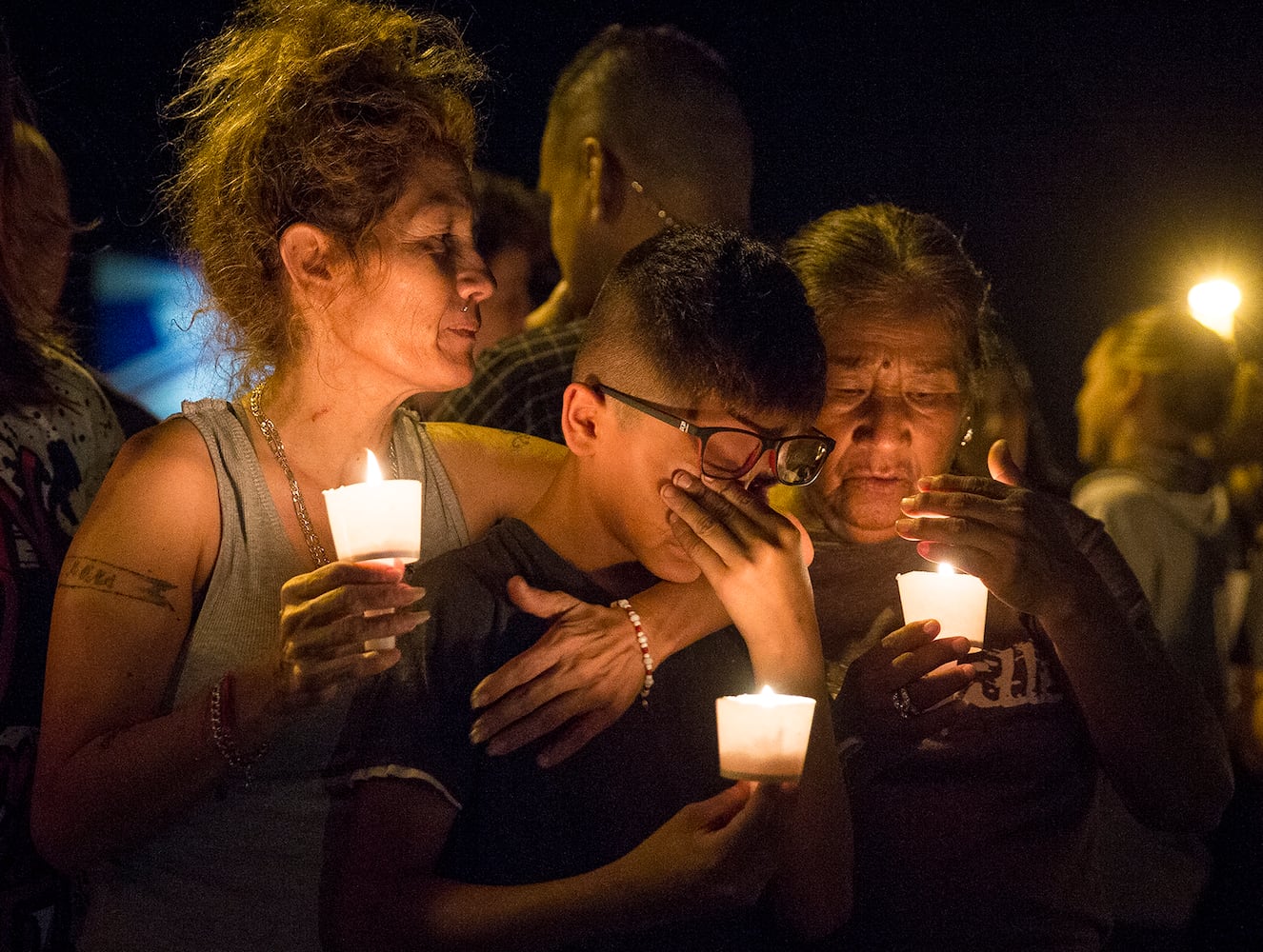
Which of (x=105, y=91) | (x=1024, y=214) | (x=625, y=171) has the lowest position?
(x=625, y=171)

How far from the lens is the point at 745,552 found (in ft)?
6.41

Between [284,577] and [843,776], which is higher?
[284,577]

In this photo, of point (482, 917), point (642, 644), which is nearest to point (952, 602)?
point (642, 644)

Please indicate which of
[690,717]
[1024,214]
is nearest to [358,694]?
[690,717]

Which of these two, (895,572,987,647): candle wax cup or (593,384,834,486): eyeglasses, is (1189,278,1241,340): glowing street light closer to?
(895,572,987,647): candle wax cup

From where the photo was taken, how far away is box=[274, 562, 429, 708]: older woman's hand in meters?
1.70

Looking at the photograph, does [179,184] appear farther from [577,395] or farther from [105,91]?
[105,91]

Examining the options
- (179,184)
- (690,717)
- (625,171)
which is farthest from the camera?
(625,171)

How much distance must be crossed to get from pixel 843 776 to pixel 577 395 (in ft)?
2.90

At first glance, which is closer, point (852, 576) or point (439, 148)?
point (439, 148)

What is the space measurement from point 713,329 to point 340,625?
83 centimetres

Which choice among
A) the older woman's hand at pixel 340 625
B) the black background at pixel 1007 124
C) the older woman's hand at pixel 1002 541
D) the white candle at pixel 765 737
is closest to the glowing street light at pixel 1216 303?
the black background at pixel 1007 124

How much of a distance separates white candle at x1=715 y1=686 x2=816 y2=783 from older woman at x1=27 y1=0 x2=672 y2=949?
1.10 ft

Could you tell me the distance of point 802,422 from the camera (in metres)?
2.14
